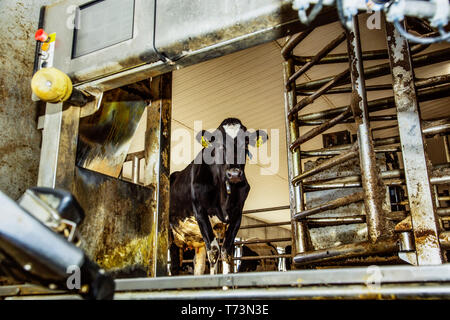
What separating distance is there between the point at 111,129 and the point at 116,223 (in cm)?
54

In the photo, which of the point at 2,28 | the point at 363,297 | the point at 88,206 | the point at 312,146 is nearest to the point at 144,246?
the point at 88,206

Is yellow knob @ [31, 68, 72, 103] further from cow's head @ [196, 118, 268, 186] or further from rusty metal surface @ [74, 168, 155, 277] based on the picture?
cow's head @ [196, 118, 268, 186]

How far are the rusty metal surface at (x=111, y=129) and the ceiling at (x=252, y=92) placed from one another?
13.2ft

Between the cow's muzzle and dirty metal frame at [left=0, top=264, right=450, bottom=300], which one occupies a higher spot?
the cow's muzzle

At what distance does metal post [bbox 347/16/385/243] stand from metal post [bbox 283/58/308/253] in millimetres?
705

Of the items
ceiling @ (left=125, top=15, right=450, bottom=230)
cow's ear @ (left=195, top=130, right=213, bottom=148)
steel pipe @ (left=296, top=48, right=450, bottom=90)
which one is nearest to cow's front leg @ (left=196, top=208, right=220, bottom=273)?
cow's ear @ (left=195, top=130, right=213, bottom=148)

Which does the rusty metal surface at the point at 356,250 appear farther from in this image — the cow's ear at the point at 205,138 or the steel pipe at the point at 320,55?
the cow's ear at the point at 205,138

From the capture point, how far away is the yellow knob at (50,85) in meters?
1.67

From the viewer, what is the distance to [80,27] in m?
2.06

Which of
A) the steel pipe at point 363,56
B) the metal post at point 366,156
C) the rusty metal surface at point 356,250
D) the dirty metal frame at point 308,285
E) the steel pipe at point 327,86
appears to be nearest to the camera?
the dirty metal frame at point 308,285

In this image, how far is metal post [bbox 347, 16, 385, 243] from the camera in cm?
207

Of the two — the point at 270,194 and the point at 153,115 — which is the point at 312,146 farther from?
the point at 153,115

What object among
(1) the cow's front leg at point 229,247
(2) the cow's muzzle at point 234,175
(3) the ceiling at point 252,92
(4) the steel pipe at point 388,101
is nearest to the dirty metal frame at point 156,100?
(4) the steel pipe at point 388,101

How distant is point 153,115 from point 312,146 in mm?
9130
